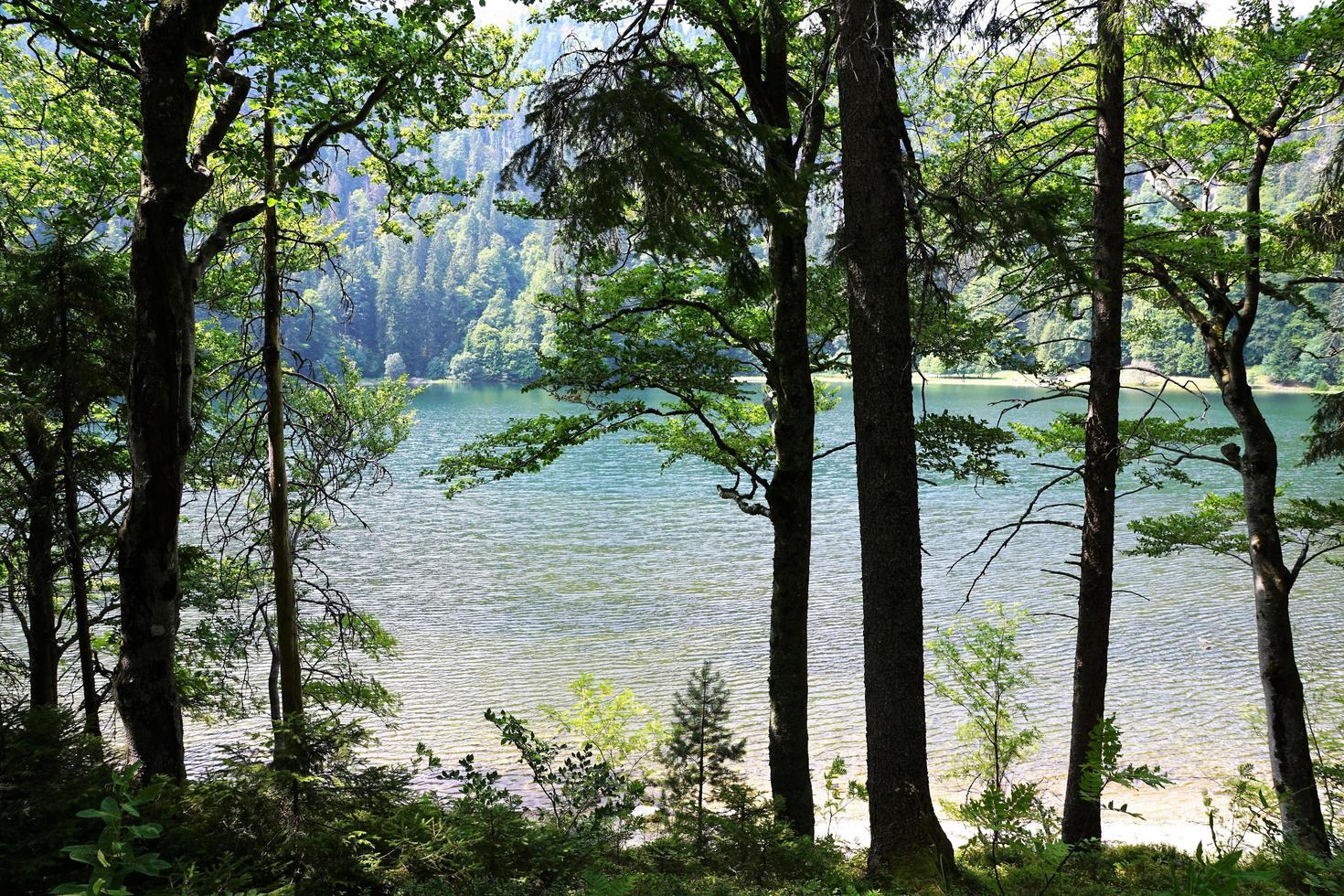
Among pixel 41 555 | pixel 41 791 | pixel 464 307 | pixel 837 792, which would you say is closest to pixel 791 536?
pixel 837 792

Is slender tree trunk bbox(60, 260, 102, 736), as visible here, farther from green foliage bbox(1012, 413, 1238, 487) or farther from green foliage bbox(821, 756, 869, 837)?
green foliage bbox(1012, 413, 1238, 487)

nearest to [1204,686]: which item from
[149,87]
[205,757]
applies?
[205,757]

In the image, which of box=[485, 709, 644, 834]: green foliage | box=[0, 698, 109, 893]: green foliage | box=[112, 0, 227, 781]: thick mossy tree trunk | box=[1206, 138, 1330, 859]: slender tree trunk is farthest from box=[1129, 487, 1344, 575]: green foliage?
box=[0, 698, 109, 893]: green foliage

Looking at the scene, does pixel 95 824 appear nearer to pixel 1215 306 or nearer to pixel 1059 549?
pixel 1215 306

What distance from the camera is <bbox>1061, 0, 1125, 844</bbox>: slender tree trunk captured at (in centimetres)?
748

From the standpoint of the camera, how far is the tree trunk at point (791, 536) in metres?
7.93

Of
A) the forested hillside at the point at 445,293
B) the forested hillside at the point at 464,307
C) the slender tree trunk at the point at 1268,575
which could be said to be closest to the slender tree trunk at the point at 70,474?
the slender tree trunk at the point at 1268,575

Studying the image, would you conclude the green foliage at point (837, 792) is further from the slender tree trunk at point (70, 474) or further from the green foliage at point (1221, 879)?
the slender tree trunk at point (70, 474)

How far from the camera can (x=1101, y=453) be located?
7.59 m

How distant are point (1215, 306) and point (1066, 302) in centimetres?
234

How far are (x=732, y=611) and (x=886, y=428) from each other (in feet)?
47.7

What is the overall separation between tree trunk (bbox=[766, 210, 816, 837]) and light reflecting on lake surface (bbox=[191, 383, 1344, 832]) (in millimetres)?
1785

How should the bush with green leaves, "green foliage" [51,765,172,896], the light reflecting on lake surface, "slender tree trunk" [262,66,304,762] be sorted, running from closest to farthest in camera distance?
"green foliage" [51,765,172,896] → the bush with green leaves → "slender tree trunk" [262,66,304,762] → the light reflecting on lake surface

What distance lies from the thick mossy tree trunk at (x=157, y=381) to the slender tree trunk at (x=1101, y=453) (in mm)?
6949
